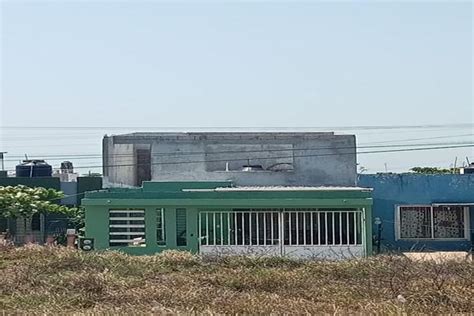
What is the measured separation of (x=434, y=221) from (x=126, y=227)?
1129cm

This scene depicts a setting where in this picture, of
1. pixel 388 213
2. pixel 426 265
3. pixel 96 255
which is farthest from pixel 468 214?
pixel 96 255

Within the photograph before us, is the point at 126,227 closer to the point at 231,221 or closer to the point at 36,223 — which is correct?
the point at 231,221

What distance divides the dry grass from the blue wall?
34.5ft

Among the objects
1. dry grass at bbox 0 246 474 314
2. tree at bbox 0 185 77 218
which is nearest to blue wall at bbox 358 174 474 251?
dry grass at bbox 0 246 474 314

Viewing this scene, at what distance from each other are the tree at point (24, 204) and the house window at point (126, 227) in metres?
5.30

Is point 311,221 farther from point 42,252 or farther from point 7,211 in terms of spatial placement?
point 7,211

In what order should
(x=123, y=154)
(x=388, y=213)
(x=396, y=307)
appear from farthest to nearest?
(x=123, y=154) → (x=388, y=213) → (x=396, y=307)

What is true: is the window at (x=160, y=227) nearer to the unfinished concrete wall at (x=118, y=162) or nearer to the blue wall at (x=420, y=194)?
the blue wall at (x=420, y=194)

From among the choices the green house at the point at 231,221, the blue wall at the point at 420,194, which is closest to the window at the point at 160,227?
the green house at the point at 231,221

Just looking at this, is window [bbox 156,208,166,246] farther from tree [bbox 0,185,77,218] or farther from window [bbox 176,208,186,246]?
tree [bbox 0,185,77,218]

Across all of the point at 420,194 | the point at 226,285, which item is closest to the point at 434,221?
the point at 420,194

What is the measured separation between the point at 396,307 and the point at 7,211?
2032cm

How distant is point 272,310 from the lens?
1048 cm

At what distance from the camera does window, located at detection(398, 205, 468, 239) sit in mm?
27641
